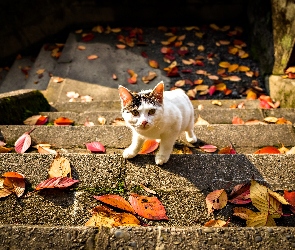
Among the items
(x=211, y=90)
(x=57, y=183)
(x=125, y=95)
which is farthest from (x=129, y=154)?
(x=211, y=90)

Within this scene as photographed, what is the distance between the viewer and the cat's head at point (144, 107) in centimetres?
206

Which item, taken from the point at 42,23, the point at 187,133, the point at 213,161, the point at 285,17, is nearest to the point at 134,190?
the point at 213,161

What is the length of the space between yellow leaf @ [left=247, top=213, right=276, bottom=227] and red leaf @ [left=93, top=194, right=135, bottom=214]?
0.76m

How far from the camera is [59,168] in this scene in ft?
6.86

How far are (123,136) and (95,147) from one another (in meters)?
0.34

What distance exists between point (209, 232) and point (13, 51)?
6.68 metres

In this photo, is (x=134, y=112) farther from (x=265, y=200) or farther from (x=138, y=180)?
(x=265, y=200)

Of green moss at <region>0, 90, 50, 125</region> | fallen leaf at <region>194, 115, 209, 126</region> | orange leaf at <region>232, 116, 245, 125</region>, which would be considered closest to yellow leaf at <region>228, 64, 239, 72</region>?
orange leaf at <region>232, 116, 245, 125</region>

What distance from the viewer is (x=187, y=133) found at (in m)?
2.89

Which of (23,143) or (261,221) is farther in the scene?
(23,143)

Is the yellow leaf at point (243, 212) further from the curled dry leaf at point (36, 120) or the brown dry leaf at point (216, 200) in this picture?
the curled dry leaf at point (36, 120)

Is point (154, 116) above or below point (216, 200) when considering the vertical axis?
above

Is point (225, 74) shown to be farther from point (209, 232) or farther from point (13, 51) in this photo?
point (13, 51)

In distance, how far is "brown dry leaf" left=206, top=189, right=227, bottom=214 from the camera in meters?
1.86
